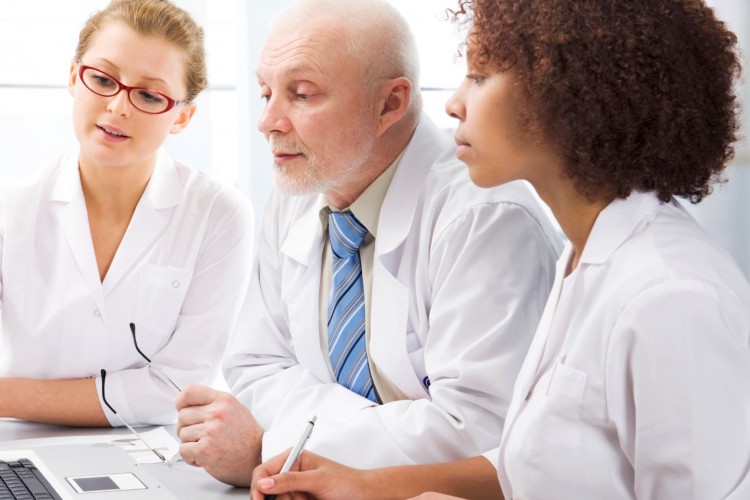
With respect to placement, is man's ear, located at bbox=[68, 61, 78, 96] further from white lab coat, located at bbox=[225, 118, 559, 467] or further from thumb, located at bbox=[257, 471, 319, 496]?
thumb, located at bbox=[257, 471, 319, 496]

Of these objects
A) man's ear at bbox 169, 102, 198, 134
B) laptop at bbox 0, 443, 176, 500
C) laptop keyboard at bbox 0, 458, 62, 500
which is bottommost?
laptop at bbox 0, 443, 176, 500

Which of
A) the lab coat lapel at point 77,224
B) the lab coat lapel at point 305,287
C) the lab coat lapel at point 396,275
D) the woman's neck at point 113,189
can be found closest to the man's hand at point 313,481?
the lab coat lapel at point 396,275

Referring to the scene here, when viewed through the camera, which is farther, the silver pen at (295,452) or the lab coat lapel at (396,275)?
the lab coat lapel at (396,275)

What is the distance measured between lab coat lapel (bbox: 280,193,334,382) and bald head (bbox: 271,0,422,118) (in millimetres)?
315

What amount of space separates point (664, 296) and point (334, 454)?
69cm

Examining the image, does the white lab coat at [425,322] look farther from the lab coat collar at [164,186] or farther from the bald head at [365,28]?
the lab coat collar at [164,186]

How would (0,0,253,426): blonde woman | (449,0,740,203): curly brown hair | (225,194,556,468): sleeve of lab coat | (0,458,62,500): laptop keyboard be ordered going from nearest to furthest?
(449,0,740,203): curly brown hair < (0,458,62,500): laptop keyboard < (225,194,556,468): sleeve of lab coat < (0,0,253,426): blonde woman

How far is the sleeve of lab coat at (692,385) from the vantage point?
42.0 inches

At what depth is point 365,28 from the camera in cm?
177

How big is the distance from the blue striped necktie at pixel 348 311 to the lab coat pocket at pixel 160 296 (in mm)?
416

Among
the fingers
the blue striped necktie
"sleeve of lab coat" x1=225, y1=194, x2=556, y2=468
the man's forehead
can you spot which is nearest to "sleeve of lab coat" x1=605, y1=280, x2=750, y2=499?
"sleeve of lab coat" x1=225, y1=194, x2=556, y2=468

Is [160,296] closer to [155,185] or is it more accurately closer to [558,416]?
[155,185]

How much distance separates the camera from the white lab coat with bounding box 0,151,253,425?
2047 mm

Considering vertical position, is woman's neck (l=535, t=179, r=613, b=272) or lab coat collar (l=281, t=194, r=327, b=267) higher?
woman's neck (l=535, t=179, r=613, b=272)
